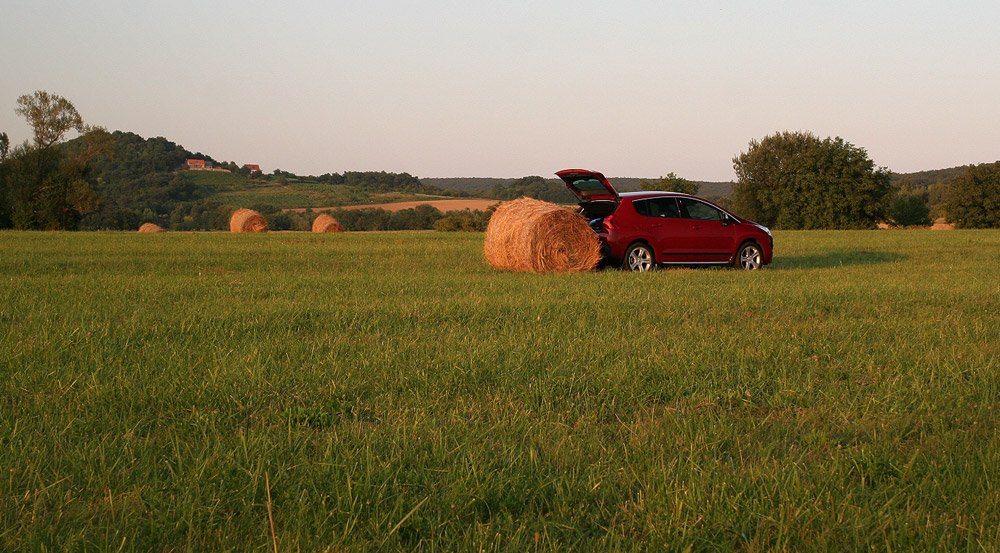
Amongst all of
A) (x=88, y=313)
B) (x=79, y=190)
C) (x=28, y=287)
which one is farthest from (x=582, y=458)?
(x=79, y=190)

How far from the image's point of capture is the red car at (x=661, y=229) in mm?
17906

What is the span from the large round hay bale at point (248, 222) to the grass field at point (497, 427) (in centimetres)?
3764

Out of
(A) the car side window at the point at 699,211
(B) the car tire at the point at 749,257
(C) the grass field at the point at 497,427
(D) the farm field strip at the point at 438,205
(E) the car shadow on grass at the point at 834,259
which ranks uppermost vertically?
(A) the car side window at the point at 699,211

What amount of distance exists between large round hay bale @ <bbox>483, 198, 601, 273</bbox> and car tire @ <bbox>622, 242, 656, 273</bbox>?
69 cm

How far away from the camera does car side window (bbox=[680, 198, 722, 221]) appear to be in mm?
18562

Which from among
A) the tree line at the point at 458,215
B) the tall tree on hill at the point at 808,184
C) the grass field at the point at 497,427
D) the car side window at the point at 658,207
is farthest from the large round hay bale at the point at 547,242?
the tall tree on hill at the point at 808,184

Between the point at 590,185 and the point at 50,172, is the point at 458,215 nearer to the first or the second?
the point at 50,172

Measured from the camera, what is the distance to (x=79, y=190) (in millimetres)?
56156

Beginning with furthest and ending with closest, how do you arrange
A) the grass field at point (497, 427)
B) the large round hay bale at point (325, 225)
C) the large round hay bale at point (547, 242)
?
1. the large round hay bale at point (325, 225)
2. the large round hay bale at point (547, 242)
3. the grass field at point (497, 427)

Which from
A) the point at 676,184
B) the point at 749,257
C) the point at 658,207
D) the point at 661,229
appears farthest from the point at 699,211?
the point at 676,184

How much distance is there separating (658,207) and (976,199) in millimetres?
62485

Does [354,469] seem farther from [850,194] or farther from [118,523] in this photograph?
[850,194]

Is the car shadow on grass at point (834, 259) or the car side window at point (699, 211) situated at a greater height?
the car side window at point (699, 211)

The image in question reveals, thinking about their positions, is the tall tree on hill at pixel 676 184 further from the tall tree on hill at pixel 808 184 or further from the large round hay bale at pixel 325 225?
the large round hay bale at pixel 325 225
